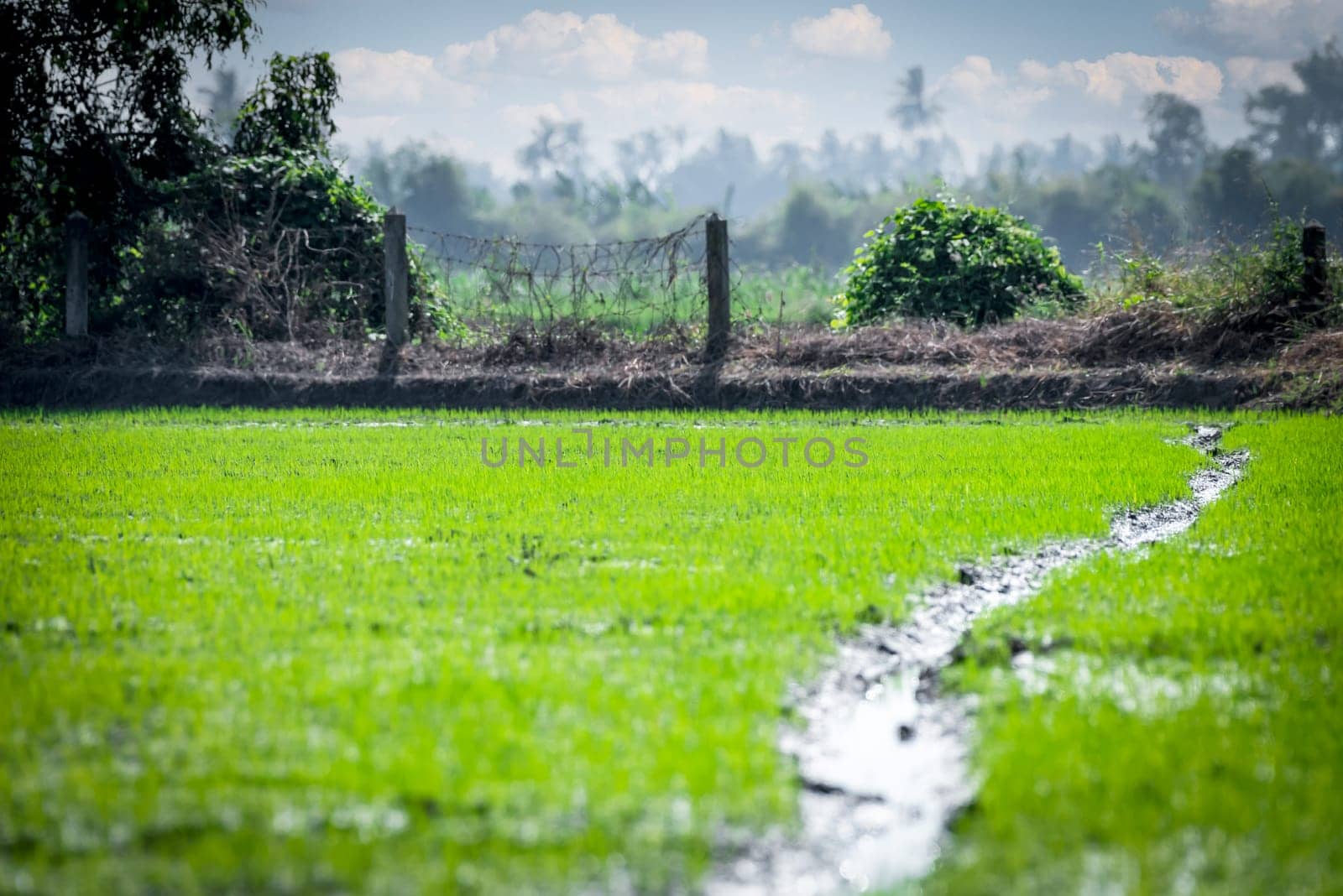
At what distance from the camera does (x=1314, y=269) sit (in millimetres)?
13445

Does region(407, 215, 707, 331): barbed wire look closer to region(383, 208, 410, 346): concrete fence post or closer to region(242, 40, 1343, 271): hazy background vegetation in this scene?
region(383, 208, 410, 346): concrete fence post

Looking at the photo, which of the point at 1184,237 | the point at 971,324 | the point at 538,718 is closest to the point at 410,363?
the point at 971,324

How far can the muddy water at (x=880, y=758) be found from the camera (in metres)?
2.76

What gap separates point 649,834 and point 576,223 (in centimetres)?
8569

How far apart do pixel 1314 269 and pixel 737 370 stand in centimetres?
633

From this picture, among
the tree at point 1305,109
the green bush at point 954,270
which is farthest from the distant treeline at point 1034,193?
the green bush at point 954,270

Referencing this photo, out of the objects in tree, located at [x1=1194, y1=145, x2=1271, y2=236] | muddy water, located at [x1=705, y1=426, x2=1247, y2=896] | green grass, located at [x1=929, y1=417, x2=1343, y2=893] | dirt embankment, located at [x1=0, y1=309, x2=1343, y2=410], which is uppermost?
tree, located at [x1=1194, y1=145, x2=1271, y2=236]

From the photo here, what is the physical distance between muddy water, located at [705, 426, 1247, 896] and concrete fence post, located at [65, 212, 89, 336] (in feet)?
41.6

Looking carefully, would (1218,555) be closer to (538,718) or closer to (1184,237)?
(538,718)

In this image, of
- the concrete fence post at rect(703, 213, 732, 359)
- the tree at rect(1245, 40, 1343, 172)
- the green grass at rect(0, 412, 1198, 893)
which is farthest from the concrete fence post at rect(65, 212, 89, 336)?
the tree at rect(1245, 40, 1343, 172)

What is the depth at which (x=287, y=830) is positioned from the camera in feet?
8.87

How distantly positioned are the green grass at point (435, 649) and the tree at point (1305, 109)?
7770cm

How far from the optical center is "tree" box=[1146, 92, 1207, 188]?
84.9m

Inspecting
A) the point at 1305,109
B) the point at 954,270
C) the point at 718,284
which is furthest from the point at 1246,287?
the point at 1305,109
